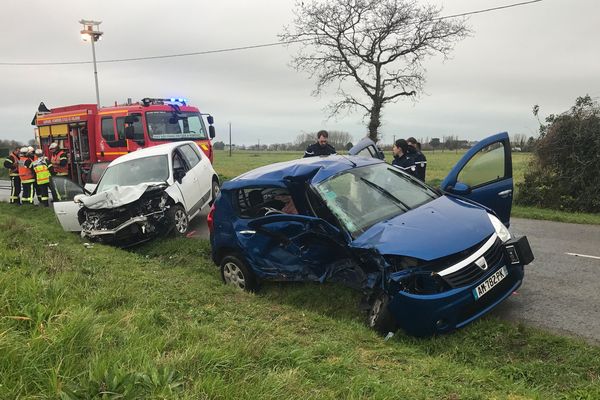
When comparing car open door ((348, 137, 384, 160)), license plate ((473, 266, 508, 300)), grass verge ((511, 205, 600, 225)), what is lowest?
grass verge ((511, 205, 600, 225))

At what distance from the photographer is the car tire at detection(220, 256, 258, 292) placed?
533 cm

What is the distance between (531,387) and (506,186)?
127 inches

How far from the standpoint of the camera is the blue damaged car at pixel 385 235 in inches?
150

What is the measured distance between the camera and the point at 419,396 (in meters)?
2.67

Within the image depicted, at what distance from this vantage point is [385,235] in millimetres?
4102

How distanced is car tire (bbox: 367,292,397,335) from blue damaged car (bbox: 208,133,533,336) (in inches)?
0.4

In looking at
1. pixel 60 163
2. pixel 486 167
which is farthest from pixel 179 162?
pixel 60 163

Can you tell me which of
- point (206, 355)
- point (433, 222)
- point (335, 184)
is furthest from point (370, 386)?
point (335, 184)

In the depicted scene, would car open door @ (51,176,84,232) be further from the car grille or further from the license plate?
the license plate

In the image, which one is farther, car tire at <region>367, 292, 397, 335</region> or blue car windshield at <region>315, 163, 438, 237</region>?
blue car windshield at <region>315, 163, 438, 237</region>

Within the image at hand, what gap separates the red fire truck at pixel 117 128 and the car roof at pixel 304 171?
832cm

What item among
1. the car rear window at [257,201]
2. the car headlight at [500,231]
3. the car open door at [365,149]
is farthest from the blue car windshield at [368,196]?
the car open door at [365,149]

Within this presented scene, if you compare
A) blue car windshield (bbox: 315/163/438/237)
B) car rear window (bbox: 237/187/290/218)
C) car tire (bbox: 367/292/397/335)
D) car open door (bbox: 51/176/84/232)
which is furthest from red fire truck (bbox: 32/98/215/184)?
car tire (bbox: 367/292/397/335)

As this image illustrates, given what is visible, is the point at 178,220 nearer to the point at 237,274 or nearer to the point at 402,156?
the point at 237,274
